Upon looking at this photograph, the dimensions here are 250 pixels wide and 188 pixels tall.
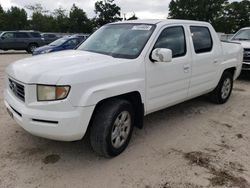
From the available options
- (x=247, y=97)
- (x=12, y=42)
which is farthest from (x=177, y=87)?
(x=12, y=42)

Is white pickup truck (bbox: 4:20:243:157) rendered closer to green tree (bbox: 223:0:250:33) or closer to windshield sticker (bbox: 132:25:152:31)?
windshield sticker (bbox: 132:25:152:31)

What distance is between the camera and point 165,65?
14.3ft

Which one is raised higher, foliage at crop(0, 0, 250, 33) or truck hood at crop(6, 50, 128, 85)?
foliage at crop(0, 0, 250, 33)

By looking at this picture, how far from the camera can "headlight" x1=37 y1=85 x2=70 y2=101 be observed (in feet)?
10.6

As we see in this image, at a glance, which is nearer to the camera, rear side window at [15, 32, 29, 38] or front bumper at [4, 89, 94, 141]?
front bumper at [4, 89, 94, 141]

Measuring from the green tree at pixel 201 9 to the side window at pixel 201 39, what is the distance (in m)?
60.1

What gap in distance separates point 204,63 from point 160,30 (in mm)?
1360

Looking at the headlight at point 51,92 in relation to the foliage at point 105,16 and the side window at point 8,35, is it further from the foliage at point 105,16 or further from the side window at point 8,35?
the foliage at point 105,16

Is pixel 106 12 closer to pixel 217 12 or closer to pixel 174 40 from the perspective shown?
pixel 217 12

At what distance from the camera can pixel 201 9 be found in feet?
209

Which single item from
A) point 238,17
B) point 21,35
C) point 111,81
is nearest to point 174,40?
point 111,81

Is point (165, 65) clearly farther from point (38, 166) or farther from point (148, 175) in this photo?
point (38, 166)

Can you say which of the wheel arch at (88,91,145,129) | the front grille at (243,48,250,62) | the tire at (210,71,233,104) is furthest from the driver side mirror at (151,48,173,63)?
the front grille at (243,48,250,62)

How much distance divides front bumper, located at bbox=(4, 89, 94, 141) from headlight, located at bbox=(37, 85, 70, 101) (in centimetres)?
10
